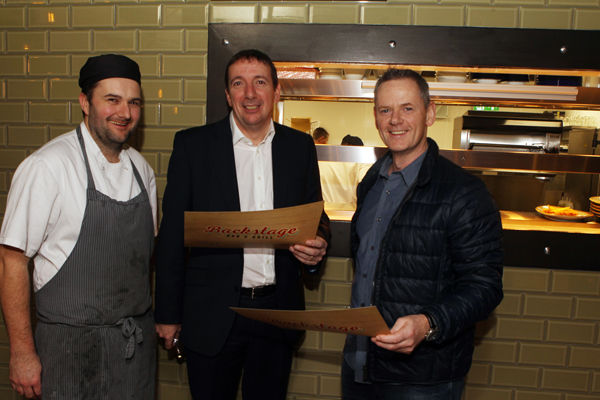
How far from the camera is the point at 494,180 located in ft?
8.59

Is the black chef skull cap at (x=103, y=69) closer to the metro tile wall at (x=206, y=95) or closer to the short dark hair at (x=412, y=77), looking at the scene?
the metro tile wall at (x=206, y=95)

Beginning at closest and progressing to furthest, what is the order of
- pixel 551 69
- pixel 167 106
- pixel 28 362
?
pixel 28 362 → pixel 551 69 → pixel 167 106

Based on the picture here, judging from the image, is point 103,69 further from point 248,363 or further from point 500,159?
point 500,159

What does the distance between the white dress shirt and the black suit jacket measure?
0.12 feet

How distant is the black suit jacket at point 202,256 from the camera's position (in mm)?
1883

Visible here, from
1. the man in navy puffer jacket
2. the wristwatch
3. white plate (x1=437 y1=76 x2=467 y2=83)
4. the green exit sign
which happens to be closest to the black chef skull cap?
the man in navy puffer jacket

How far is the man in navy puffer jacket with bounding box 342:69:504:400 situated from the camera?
4.71ft

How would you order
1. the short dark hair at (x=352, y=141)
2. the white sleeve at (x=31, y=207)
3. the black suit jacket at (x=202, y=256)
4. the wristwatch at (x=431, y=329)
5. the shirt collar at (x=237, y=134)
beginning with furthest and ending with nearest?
the short dark hair at (x=352, y=141) → the shirt collar at (x=237, y=134) → the black suit jacket at (x=202, y=256) → the white sleeve at (x=31, y=207) → the wristwatch at (x=431, y=329)

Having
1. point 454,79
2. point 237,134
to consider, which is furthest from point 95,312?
point 454,79

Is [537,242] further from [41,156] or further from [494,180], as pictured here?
[41,156]

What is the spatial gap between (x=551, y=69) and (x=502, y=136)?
430mm

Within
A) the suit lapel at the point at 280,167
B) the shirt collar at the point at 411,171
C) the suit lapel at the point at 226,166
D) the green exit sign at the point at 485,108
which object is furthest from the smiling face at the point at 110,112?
the green exit sign at the point at 485,108

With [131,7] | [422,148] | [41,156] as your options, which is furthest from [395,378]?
[131,7]

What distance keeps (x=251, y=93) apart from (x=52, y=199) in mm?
918
